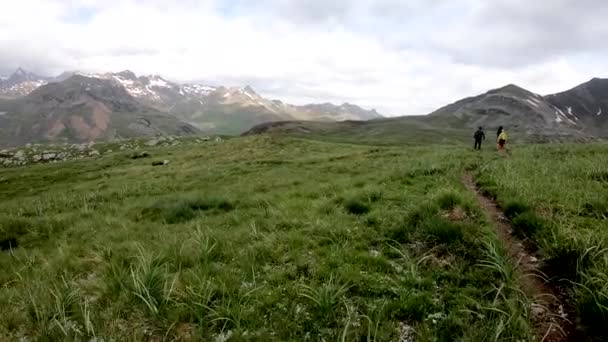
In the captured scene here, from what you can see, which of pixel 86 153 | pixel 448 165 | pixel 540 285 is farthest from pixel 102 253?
pixel 86 153

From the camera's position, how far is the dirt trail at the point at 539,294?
16.6 feet

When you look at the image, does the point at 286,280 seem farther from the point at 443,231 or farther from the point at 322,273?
the point at 443,231

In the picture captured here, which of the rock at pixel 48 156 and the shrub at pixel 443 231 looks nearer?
the shrub at pixel 443 231

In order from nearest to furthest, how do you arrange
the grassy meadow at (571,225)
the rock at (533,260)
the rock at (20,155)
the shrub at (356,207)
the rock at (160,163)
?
the grassy meadow at (571,225) < the rock at (533,260) < the shrub at (356,207) < the rock at (160,163) < the rock at (20,155)

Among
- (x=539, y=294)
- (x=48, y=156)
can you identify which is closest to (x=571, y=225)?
(x=539, y=294)

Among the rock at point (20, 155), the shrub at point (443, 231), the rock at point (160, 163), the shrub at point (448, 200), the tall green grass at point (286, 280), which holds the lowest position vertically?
the rock at point (20, 155)

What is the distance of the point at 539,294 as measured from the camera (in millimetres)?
5801

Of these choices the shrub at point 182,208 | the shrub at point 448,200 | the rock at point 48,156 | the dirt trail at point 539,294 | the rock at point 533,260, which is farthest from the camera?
the rock at point 48,156

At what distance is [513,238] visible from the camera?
820 centimetres

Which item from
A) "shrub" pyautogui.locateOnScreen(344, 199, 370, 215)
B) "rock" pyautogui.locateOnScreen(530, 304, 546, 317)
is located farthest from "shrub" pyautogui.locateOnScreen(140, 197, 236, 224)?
"rock" pyautogui.locateOnScreen(530, 304, 546, 317)

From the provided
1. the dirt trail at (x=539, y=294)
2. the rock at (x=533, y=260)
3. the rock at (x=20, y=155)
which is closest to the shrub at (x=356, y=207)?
the dirt trail at (x=539, y=294)

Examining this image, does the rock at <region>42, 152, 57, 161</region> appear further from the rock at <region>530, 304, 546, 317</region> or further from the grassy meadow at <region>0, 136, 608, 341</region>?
the rock at <region>530, 304, 546, 317</region>

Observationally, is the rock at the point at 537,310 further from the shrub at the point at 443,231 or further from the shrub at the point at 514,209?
the shrub at the point at 514,209

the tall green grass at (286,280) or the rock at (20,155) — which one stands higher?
the tall green grass at (286,280)
